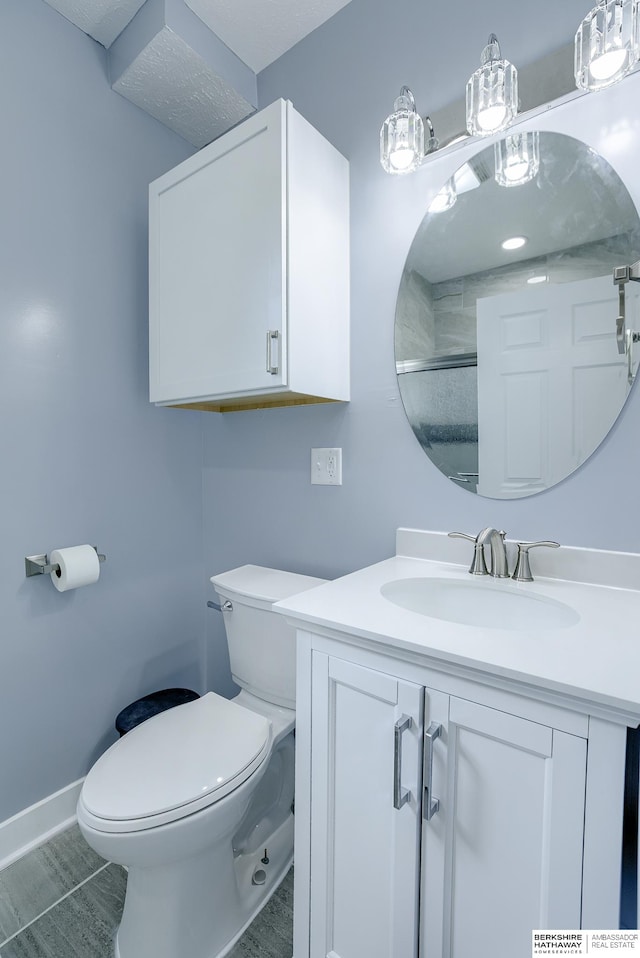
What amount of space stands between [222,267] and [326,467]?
693 millimetres

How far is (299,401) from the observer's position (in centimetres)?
157

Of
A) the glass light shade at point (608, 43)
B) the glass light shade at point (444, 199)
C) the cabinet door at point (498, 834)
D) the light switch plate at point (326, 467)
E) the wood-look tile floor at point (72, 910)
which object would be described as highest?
the glass light shade at point (608, 43)

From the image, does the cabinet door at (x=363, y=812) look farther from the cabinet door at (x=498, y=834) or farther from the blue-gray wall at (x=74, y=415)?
the blue-gray wall at (x=74, y=415)

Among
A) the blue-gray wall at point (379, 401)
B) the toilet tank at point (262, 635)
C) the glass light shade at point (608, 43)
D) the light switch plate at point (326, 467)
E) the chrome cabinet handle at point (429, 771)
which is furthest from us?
the light switch plate at point (326, 467)

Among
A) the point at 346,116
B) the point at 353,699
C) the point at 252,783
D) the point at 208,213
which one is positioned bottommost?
the point at 252,783

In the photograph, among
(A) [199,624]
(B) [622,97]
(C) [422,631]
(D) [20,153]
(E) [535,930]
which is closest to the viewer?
(E) [535,930]

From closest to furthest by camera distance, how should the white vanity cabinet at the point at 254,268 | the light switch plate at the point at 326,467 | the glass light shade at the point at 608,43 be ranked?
the glass light shade at the point at 608,43 < the white vanity cabinet at the point at 254,268 < the light switch plate at the point at 326,467

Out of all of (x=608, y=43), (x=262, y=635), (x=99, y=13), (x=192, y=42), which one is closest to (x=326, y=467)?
(x=262, y=635)

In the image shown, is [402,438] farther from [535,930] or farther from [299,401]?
[535,930]

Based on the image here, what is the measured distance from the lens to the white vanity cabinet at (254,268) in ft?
4.06

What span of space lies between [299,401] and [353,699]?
985 millimetres

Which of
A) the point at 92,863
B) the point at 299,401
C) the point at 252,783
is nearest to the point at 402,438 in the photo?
the point at 299,401

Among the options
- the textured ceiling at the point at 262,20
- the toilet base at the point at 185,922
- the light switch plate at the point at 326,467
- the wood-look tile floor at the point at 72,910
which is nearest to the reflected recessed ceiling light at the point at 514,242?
the light switch plate at the point at 326,467

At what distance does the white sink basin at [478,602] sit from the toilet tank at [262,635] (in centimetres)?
37
